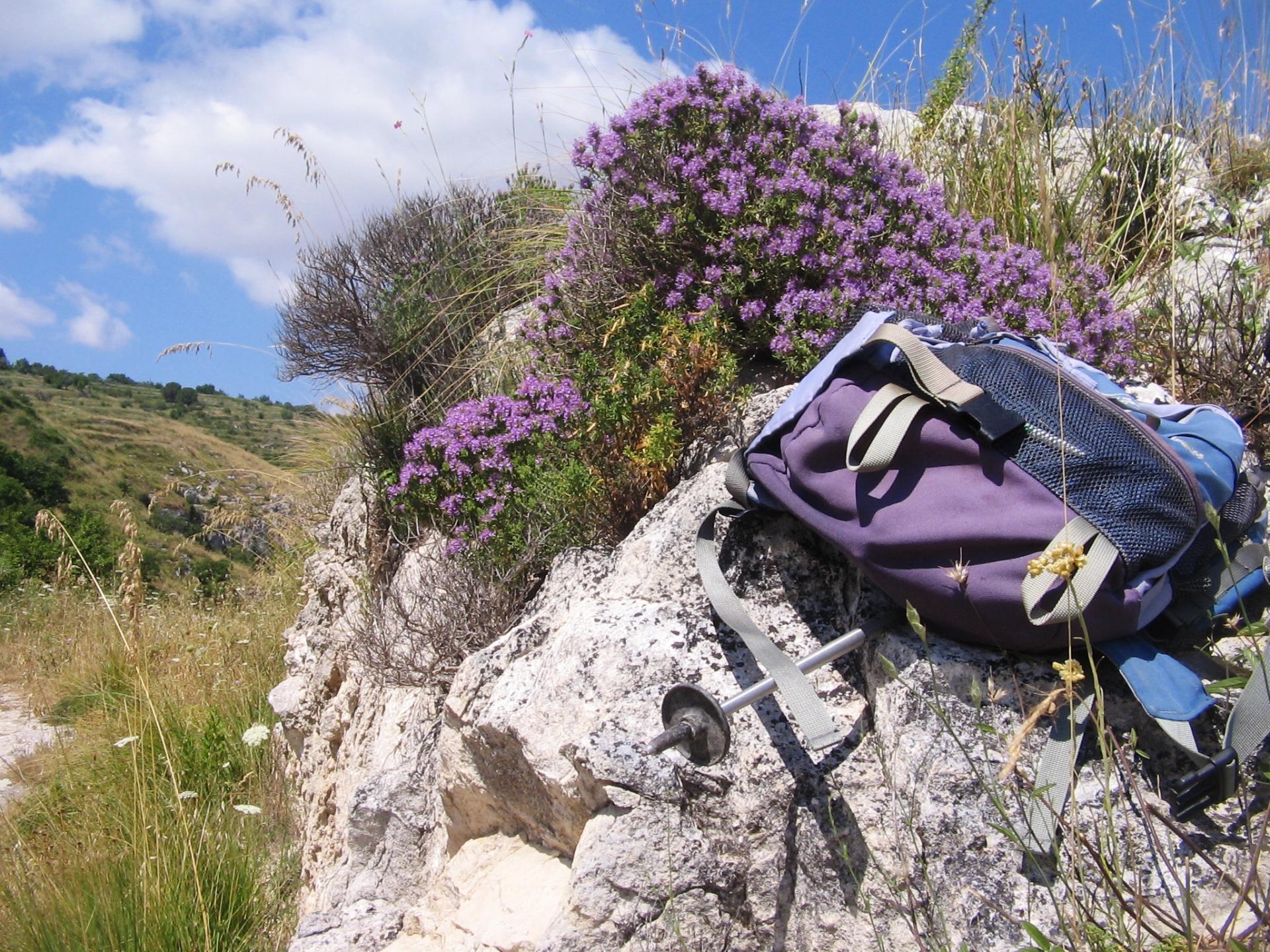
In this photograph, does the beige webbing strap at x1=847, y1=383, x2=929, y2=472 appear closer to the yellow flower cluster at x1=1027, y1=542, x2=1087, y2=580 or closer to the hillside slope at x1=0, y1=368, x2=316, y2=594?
the yellow flower cluster at x1=1027, y1=542, x2=1087, y2=580

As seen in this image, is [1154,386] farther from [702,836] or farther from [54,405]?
[54,405]

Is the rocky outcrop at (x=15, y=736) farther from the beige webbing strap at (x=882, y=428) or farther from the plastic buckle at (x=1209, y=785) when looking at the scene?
the plastic buckle at (x=1209, y=785)

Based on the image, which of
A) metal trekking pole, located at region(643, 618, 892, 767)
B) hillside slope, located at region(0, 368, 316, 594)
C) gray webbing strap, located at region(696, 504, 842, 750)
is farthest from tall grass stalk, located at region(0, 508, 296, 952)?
gray webbing strap, located at region(696, 504, 842, 750)

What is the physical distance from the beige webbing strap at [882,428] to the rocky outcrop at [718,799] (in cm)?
44

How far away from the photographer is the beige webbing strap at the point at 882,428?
80.7 inches

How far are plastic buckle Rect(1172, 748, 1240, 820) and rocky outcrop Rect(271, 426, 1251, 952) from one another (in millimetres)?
65

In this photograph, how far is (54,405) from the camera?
150 ft

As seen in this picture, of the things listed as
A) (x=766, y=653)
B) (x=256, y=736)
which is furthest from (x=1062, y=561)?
(x=256, y=736)

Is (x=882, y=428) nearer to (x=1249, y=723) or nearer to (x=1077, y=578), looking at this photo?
(x=1077, y=578)

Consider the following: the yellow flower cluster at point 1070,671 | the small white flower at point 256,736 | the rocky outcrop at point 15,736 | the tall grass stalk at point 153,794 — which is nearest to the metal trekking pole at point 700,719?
the yellow flower cluster at point 1070,671

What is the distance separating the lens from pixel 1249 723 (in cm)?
174

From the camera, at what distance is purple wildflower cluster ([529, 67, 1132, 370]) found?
3.36 m

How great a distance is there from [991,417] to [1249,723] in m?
0.78

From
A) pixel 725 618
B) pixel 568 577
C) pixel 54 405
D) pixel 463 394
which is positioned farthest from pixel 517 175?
pixel 54 405
